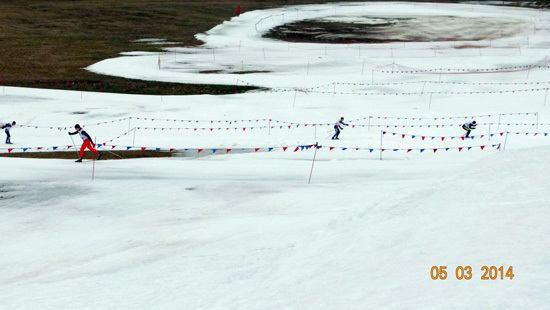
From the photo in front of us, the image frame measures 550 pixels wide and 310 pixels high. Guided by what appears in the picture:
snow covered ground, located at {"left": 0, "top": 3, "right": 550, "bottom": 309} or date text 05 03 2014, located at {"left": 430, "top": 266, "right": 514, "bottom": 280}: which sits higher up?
date text 05 03 2014, located at {"left": 430, "top": 266, "right": 514, "bottom": 280}

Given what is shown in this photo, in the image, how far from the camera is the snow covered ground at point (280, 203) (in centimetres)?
1047

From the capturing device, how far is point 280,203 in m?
17.5

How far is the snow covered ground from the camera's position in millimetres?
10469

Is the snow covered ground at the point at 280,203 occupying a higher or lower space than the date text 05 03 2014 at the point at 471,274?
lower

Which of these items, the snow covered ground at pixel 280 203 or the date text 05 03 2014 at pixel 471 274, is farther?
the snow covered ground at pixel 280 203

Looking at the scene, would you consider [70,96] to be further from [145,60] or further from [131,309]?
[131,309]

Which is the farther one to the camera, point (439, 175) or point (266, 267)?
point (439, 175)

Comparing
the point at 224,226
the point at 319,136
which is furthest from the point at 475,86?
the point at 224,226

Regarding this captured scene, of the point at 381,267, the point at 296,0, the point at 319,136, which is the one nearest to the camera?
the point at 381,267

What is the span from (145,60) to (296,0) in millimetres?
51569

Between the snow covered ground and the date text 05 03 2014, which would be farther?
the snow covered ground

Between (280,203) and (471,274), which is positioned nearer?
(471,274)

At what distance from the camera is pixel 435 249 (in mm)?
10859

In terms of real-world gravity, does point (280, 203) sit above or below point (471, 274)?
below
